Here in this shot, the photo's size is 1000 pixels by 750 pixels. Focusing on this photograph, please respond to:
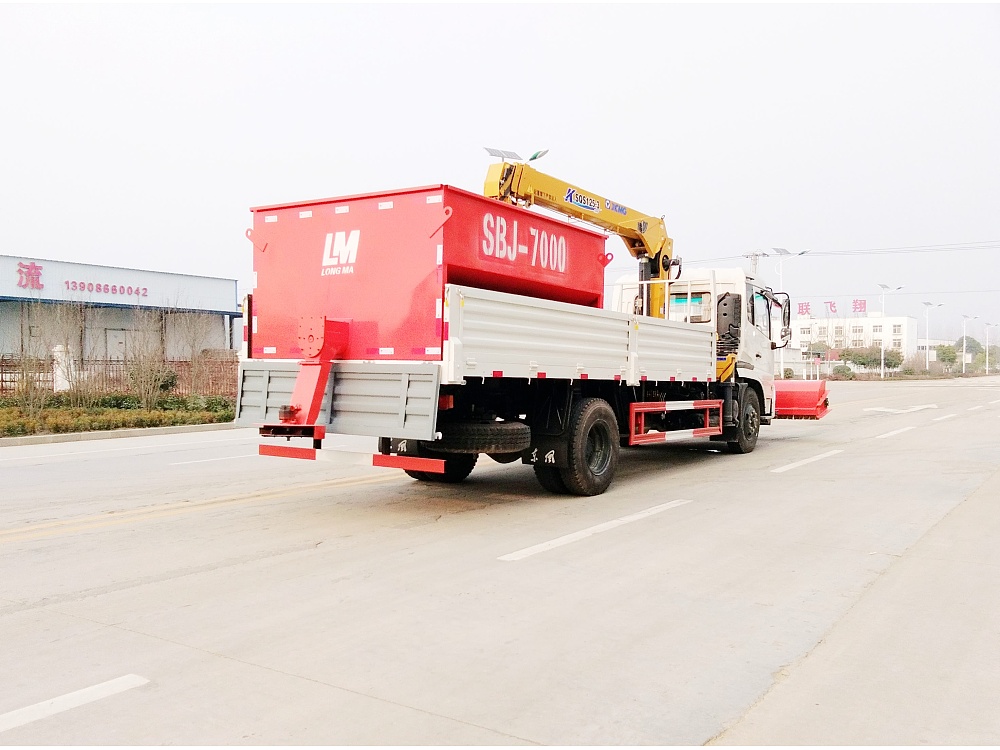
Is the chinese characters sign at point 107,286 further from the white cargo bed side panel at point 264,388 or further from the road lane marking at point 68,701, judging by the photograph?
the road lane marking at point 68,701

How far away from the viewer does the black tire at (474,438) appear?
827 cm

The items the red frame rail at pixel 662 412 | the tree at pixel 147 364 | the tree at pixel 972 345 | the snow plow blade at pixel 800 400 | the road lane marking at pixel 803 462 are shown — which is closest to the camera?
the red frame rail at pixel 662 412

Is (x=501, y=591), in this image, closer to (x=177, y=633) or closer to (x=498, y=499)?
(x=177, y=633)

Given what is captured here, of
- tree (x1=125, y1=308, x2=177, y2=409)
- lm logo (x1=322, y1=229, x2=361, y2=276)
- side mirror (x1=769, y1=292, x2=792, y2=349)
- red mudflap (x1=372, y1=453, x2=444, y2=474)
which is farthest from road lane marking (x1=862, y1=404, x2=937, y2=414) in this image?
lm logo (x1=322, y1=229, x2=361, y2=276)

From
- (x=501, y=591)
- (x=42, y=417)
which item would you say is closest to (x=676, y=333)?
(x=501, y=591)

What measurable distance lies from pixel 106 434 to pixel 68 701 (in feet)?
52.8

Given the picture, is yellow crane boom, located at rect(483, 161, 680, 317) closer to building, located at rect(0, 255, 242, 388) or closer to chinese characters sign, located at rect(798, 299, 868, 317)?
building, located at rect(0, 255, 242, 388)

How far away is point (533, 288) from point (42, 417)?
1420 centimetres

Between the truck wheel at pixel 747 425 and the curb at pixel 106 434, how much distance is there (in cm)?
984

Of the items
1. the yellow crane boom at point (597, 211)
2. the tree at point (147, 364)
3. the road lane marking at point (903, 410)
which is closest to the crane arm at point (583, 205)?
the yellow crane boom at point (597, 211)

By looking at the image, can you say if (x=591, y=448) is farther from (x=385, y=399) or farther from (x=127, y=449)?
(x=127, y=449)

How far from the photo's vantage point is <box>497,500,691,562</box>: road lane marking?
6.75 meters

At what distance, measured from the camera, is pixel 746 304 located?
1434 centimetres

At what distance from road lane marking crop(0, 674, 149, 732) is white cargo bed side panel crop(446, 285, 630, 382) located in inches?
160
